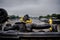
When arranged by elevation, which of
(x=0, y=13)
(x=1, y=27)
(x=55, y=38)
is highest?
(x=0, y=13)

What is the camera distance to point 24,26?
4.79 meters

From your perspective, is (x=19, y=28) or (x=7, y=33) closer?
(x=7, y=33)

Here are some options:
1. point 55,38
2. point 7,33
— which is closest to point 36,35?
point 55,38

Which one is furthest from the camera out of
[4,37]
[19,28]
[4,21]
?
[4,21]

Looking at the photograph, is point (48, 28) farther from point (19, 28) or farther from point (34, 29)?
point (19, 28)

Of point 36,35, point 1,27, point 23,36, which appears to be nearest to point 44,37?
point 36,35

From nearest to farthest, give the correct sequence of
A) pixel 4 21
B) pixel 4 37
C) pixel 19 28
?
pixel 4 37 < pixel 19 28 < pixel 4 21

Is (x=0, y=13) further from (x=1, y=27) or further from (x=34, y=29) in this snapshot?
(x=34, y=29)

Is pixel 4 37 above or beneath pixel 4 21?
beneath

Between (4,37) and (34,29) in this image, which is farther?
(34,29)

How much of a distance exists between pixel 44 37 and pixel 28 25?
1002 millimetres

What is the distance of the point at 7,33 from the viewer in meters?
3.96

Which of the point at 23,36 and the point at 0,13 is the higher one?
the point at 0,13

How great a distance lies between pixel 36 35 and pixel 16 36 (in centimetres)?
56
